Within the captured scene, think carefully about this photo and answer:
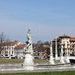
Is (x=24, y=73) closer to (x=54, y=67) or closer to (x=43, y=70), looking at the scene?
(x=43, y=70)

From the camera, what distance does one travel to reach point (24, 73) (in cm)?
5025

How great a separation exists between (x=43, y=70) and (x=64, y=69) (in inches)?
211

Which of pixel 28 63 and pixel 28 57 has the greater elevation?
pixel 28 57

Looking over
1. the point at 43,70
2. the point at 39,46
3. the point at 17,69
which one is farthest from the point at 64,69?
the point at 39,46

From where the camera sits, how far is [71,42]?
184 m

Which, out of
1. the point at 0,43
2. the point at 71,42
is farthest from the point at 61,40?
the point at 0,43

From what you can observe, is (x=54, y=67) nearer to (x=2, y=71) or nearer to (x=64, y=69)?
(x=64, y=69)

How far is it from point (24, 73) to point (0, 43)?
91.6 meters

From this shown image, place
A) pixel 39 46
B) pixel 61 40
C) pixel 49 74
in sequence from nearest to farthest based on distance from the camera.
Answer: pixel 49 74, pixel 61 40, pixel 39 46

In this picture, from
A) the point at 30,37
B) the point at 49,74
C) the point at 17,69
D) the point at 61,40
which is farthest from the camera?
the point at 61,40

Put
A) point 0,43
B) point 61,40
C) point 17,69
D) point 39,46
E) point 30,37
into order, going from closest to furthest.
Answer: point 17,69 → point 30,37 → point 0,43 → point 61,40 → point 39,46

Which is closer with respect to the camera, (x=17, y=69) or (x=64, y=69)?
(x=17, y=69)

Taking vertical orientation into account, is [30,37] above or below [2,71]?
above

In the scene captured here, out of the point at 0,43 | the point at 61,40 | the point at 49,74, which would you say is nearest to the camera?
the point at 49,74
